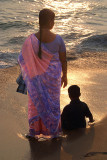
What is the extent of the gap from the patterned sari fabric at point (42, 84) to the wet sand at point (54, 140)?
0.24 m

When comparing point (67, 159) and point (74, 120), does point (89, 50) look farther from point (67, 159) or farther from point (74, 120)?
point (67, 159)

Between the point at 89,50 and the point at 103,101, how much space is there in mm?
4274

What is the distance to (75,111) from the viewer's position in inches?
142

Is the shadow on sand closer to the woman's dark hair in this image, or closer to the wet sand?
the wet sand

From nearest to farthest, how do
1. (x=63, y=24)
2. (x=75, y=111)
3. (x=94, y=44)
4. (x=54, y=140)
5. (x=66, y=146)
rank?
(x=66, y=146) < (x=54, y=140) < (x=75, y=111) < (x=94, y=44) < (x=63, y=24)

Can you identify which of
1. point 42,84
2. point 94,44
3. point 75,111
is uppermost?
point 42,84

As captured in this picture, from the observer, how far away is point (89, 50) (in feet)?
28.8

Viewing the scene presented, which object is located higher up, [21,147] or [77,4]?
[77,4]

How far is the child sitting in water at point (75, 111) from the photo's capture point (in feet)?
11.8

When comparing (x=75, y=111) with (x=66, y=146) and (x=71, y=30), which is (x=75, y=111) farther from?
(x=71, y=30)

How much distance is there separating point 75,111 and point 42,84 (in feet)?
1.85

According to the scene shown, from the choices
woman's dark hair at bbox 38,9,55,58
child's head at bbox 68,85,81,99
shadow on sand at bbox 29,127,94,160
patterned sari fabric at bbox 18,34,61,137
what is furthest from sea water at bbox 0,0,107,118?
woman's dark hair at bbox 38,9,55,58

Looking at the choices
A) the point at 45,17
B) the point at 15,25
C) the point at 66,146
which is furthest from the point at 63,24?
the point at 66,146

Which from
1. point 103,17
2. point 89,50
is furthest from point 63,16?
point 89,50
